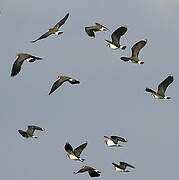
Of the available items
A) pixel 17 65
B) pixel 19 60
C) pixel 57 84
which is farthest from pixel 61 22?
pixel 57 84

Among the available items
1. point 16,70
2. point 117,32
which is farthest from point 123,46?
point 16,70

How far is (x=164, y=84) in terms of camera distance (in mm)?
77000

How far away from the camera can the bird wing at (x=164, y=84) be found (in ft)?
252

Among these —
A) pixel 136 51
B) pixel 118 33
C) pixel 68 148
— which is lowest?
pixel 68 148

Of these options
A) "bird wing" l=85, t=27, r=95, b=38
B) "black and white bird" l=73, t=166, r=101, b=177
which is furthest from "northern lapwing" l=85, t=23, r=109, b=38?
"black and white bird" l=73, t=166, r=101, b=177

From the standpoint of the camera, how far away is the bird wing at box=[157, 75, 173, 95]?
76.7 metres

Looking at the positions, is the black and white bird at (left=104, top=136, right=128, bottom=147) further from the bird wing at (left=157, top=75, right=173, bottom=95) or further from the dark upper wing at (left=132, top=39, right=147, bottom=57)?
the dark upper wing at (left=132, top=39, right=147, bottom=57)

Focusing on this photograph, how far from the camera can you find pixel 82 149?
76.2m

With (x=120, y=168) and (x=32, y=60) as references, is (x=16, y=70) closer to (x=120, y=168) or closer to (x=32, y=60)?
(x=32, y=60)

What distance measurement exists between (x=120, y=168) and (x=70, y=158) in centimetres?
425

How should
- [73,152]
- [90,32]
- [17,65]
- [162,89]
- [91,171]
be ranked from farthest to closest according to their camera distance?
[90,32], [162,89], [17,65], [73,152], [91,171]

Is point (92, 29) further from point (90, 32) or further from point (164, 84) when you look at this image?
point (164, 84)

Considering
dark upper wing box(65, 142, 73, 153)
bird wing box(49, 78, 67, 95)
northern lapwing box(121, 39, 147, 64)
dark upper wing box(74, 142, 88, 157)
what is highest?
northern lapwing box(121, 39, 147, 64)

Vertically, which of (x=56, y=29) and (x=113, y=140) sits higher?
(x=56, y=29)
